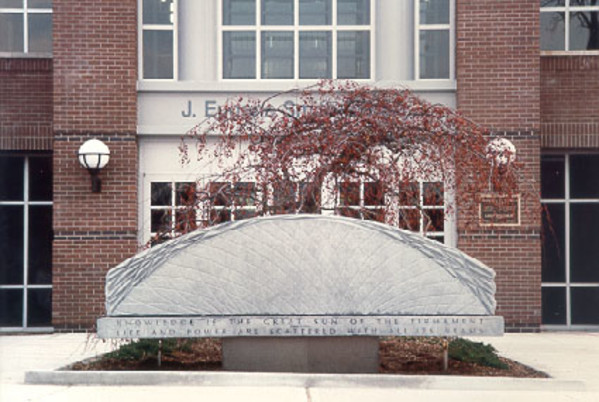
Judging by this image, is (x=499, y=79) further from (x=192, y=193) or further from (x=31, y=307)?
(x=31, y=307)

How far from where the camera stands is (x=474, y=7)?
16.1 meters

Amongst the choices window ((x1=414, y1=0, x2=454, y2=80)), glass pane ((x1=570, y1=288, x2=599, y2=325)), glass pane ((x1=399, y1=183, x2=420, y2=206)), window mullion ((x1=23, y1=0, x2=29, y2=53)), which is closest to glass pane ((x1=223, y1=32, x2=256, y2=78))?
window ((x1=414, y1=0, x2=454, y2=80))

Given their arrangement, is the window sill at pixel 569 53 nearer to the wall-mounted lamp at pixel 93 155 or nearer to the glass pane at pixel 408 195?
the glass pane at pixel 408 195

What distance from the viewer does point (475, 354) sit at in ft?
37.4

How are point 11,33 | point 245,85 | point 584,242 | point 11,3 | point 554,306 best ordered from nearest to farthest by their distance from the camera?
point 245,85 < point 11,33 < point 11,3 < point 584,242 < point 554,306

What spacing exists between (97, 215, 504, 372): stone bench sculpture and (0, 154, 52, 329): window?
6.78 meters

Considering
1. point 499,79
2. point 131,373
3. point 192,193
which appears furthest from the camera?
point 499,79

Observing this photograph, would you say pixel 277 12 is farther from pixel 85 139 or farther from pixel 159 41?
pixel 85 139

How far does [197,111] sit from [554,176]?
579 cm

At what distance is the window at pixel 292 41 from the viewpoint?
16.5 m

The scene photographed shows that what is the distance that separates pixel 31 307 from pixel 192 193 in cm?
584

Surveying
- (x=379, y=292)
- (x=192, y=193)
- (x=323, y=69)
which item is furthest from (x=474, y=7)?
(x=379, y=292)

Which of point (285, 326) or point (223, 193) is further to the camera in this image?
point (223, 193)

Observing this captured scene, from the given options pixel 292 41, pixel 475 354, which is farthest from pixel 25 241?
pixel 475 354
